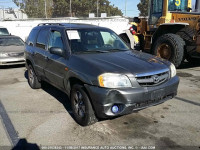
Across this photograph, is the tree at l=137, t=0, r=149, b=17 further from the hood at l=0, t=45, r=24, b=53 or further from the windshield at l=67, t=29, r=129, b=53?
the windshield at l=67, t=29, r=129, b=53

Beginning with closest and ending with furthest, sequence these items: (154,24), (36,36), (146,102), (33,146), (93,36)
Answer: (33,146), (146,102), (93,36), (36,36), (154,24)

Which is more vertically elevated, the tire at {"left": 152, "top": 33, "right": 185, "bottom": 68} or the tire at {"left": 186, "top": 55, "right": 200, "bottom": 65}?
the tire at {"left": 152, "top": 33, "right": 185, "bottom": 68}

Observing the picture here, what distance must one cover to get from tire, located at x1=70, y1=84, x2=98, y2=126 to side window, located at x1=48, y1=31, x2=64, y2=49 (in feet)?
3.37

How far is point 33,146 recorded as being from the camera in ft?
10.2

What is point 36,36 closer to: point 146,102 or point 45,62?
point 45,62

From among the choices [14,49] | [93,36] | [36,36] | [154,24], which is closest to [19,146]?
[93,36]

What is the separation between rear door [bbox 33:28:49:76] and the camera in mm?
4801

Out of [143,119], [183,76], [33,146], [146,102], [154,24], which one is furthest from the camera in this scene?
[154,24]

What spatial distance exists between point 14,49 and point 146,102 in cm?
746

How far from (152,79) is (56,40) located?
86.3 inches

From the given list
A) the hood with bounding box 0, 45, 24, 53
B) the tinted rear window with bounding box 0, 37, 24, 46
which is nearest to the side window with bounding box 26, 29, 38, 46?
the hood with bounding box 0, 45, 24, 53

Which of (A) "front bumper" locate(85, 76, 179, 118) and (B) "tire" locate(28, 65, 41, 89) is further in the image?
(B) "tire" locate(28, 65, 41, 89)

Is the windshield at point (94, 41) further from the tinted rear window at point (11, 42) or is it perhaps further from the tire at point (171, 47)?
the tinted rear window at point (11, 42)

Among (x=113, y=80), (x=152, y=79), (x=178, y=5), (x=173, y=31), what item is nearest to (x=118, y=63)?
(x=113, y=80)
